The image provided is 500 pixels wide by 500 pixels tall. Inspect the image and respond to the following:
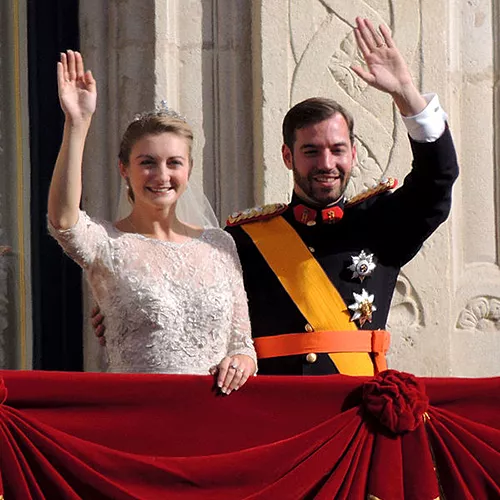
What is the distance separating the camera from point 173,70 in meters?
4.99

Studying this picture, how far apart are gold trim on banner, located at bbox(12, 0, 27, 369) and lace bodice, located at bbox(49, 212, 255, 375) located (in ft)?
4.80

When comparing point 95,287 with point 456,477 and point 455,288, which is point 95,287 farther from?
point 455,288

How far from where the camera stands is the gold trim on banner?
5.05 meters

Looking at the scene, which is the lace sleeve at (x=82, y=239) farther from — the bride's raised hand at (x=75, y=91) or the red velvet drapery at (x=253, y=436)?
the red velvet drapery at (x=253, y=436)

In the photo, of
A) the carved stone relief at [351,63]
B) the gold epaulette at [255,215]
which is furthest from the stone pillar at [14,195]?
the gold epaulette at [255,215]

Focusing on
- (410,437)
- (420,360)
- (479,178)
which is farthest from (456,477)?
(479,178)

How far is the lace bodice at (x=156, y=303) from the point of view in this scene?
354 cm

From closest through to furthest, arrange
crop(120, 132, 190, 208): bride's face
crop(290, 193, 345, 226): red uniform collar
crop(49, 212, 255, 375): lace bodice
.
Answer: crop(49, 212, 255, 375): lace bodice < crop(120, 132, 190, 208): bride's face < crop(290, 193, 345, 226): red uniform collar

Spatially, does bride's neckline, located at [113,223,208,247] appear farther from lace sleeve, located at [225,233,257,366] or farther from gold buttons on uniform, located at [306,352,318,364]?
gold buttons on uniform, located at [306,352,318,364]

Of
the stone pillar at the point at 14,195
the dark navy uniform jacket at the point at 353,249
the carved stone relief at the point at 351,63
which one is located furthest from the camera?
the stone pillar at the point at 14,195

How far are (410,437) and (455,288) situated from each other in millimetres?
1700

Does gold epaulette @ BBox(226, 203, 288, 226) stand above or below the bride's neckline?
above

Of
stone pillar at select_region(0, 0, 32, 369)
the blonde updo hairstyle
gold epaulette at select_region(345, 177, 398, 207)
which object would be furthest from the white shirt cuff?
stone pillar at select_region(0, 0, 32, 369)

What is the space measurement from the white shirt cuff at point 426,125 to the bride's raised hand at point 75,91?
831 mm
